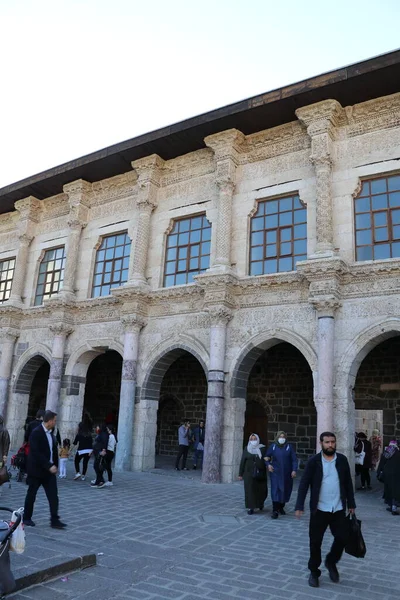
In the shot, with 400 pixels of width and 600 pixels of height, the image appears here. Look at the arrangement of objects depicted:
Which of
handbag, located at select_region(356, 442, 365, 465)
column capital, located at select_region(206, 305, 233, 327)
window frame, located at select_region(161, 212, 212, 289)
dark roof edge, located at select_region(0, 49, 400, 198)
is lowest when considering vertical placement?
handbag, located at select_region(356, 442, 365, 465)

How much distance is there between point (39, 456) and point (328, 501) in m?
3.38

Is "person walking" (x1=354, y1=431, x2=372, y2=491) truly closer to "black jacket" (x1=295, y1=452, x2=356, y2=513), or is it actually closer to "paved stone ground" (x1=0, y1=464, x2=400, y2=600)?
"paved stone ground" (x1=0, y1=464, x2=400, y2=600)

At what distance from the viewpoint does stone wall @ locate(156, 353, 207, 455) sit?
16203 millimetres

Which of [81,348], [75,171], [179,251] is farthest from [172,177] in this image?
[81,348]

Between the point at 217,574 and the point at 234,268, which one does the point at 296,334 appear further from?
the point at 217,574

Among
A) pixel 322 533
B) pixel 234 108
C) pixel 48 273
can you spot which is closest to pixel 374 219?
pixel 234 108

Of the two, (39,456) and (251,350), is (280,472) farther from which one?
(251,350)

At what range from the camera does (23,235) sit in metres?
16.8

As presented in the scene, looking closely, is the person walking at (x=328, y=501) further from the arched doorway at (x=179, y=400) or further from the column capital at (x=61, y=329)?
the arched doorway at (x=179, y=400)

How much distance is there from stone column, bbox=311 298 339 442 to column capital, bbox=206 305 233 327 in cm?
215

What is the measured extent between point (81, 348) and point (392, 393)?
891cm

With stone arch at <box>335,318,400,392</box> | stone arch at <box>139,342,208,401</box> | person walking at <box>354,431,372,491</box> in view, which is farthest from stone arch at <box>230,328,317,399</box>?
person walking at <box>354,431,372,491</box>

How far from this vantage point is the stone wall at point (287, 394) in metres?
14.1

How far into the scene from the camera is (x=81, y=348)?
14.5m
